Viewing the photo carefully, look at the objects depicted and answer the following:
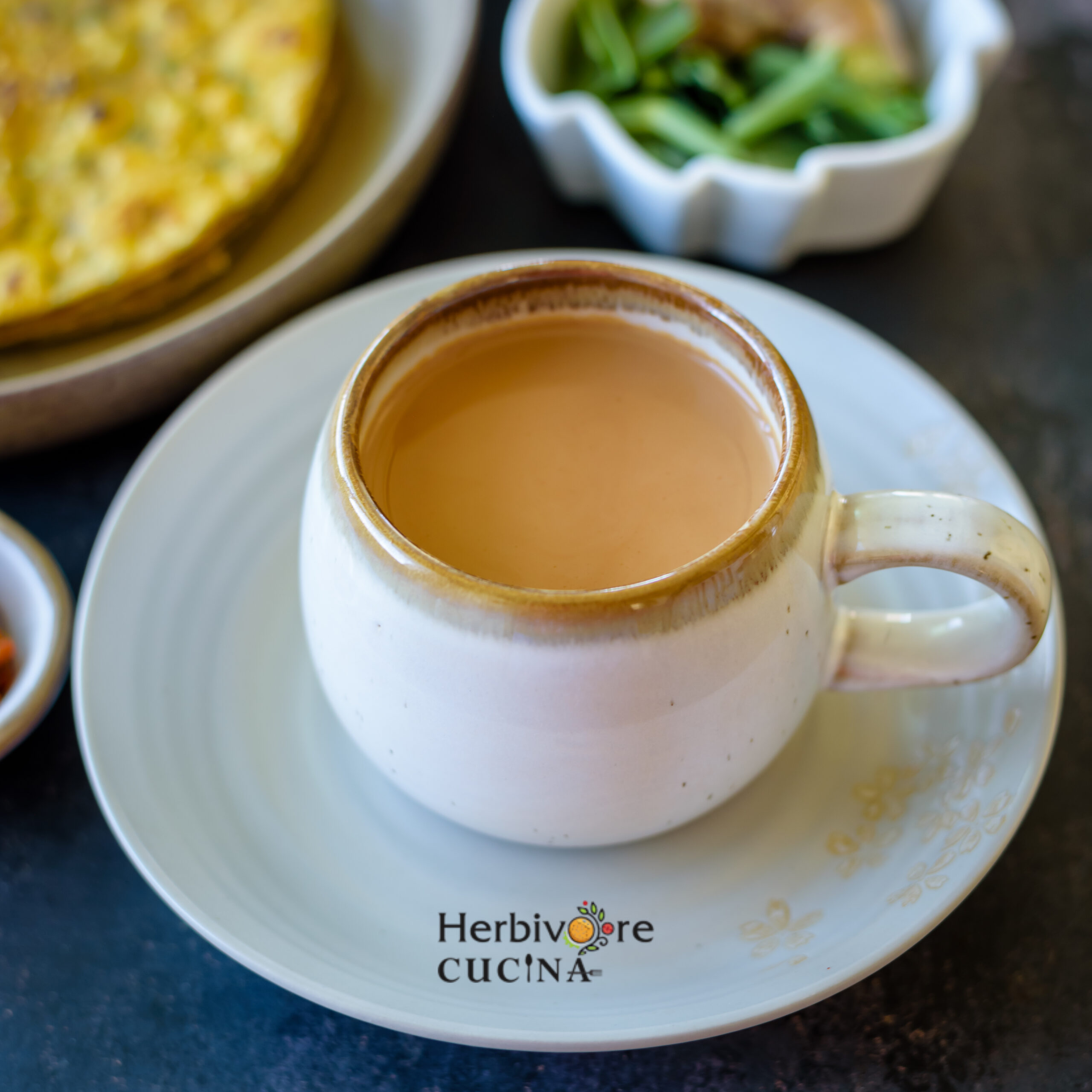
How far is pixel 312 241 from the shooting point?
908 millimetres

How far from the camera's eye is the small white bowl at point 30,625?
72 cm

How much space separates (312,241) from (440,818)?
20.3 inches

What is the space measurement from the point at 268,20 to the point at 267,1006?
98 centimetres

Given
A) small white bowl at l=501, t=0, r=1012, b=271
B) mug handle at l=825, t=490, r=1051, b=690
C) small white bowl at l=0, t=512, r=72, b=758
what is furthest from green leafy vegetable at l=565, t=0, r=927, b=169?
small white bowl at l=0, t=512, r=72, b=758

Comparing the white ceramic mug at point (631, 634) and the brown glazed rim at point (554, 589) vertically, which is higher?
the brown glazed rim at point (554, 589)

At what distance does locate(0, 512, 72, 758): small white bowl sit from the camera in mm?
716

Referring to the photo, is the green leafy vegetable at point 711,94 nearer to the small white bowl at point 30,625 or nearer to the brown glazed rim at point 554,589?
the brown glazed rim at point 554,589

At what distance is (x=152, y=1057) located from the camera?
66cm

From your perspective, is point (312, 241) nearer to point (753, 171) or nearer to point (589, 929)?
point (753, 171)

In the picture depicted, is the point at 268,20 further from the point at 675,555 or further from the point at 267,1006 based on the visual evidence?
the point at 267,1006

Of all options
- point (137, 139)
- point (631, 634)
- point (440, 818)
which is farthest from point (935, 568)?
point (137, 139)

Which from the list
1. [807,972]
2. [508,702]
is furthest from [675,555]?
[807,972]

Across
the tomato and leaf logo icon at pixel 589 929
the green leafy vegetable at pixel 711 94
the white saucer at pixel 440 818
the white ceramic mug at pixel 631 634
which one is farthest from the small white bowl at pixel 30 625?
the green leafy vegetable at pixel 711 94

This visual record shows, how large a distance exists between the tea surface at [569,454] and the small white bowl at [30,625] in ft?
0.97
